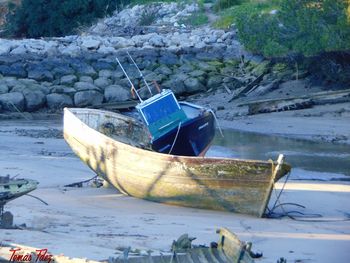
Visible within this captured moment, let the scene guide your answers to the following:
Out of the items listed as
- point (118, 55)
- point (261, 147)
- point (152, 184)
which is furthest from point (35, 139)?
point (118, 55)

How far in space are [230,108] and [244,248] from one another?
17.4 metres

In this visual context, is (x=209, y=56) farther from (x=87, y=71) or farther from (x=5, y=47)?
(x=5, y=47)

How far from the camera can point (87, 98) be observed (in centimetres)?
2822

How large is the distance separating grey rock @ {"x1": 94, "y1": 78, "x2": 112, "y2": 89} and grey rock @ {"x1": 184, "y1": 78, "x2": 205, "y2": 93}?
2403mm

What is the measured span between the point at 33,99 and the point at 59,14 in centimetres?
1759

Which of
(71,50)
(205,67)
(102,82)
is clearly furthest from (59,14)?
(102,82)

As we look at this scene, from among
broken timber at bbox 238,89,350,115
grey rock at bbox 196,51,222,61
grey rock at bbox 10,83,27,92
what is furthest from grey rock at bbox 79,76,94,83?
broken timber at bbox 238,89,350,115

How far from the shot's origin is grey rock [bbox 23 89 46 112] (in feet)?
89.2

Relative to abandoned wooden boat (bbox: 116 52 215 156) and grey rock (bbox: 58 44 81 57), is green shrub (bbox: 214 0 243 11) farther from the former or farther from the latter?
abandoned wooden boat (bbox: 116 52 215 156)

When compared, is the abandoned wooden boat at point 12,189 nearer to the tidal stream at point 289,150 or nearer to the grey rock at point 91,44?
the tidal stream at point 289,150

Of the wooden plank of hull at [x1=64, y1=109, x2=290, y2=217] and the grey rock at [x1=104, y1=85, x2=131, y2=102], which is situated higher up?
the wooden plank of hull at [x1=64, y1=109, x2=290, y2=217]

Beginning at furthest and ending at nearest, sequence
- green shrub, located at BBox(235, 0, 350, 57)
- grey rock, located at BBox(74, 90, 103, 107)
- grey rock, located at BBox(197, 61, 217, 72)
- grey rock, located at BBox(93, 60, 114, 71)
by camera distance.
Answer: grey rock, located at BBox(93, 60, 114, 71) < grey rock, located at BBox(197, 61, 217, 72) < grey rock, located at BBox(74, 90, 103, 107) < green shrub, located at BBox(235, 0, 350, 57)

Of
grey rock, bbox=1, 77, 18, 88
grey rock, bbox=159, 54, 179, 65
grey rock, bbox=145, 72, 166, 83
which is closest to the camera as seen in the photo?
grey rock, bbox=1, 77, 18, 88

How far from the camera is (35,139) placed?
836 inches
